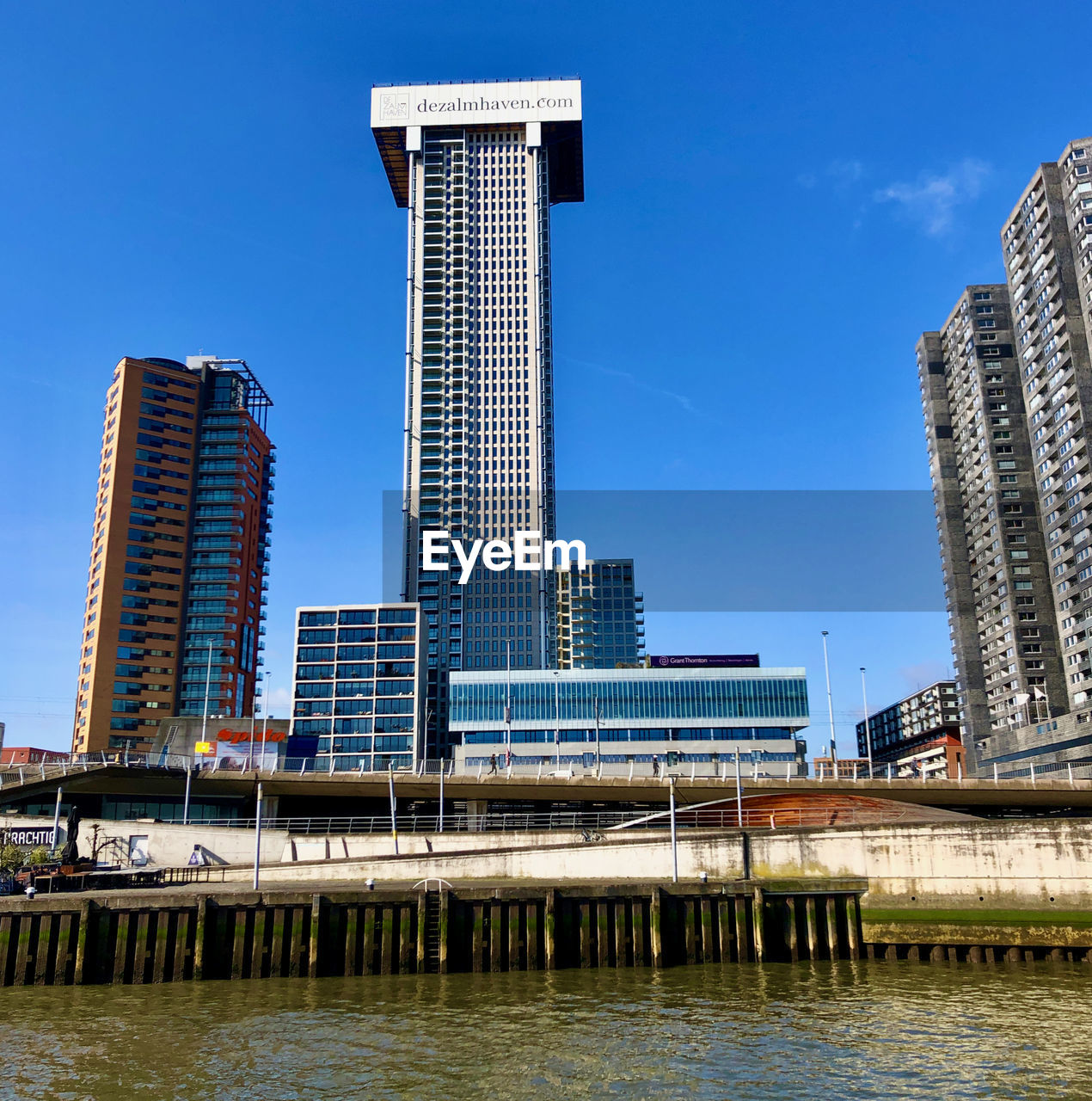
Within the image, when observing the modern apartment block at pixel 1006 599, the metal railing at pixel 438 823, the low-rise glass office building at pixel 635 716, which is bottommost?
the metal railing at pixel 438 823

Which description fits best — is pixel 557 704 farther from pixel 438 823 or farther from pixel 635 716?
pixel 438 823

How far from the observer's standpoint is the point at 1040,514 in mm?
191375

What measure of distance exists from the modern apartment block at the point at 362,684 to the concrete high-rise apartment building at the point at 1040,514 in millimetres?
105977

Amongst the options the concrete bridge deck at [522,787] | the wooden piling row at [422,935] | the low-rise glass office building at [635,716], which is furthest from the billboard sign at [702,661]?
the wooden piling row at [422,935]

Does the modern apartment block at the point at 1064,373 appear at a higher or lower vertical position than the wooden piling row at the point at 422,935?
higher

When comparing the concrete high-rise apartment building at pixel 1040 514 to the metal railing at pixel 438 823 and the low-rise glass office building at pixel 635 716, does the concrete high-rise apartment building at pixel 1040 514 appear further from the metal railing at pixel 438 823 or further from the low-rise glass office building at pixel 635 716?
the metal railing at pixel 438 823

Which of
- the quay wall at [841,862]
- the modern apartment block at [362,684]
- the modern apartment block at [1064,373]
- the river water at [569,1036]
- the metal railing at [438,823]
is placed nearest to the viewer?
the river water at [569,1036]

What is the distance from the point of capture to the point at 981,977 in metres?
46.5

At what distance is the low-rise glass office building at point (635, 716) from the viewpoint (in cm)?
16838

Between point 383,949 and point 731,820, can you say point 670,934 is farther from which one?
point 731,820

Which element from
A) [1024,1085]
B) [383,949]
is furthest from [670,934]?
[1024,1085]

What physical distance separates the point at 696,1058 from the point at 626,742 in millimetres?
140821

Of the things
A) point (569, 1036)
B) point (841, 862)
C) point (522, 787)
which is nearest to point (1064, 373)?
point (522, 787)

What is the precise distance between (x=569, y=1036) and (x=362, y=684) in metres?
164
